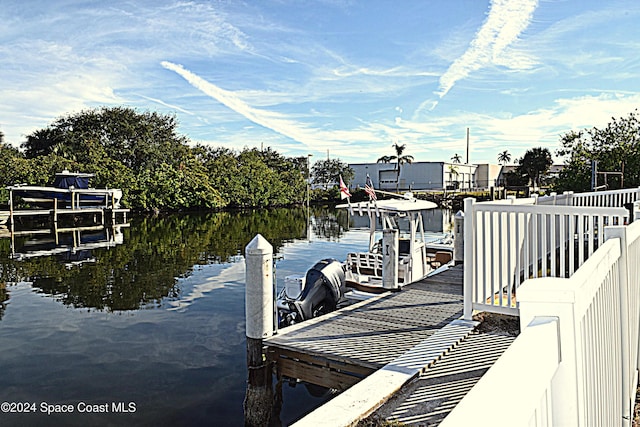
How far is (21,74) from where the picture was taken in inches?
1380

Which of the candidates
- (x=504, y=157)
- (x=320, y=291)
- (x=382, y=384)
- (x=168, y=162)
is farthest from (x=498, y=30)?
(x=504, y=157)

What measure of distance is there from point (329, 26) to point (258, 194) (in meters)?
27.9

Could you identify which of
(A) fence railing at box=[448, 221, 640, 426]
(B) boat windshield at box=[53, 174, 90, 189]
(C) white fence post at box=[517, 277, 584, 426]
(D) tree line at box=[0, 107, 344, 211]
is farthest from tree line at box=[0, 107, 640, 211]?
(C) white fence post at box=[517, 277, 584, 426]

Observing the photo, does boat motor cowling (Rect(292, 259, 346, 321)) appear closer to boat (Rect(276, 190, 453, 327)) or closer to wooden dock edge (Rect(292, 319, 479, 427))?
boat (Rect(276, 190, 453, 327))

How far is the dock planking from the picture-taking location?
17.1 ft

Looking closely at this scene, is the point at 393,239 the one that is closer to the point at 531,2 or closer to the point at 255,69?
the point at 531,2

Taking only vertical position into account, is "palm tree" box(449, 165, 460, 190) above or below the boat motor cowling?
above

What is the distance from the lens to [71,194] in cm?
3253

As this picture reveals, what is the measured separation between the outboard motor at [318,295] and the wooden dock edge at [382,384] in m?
3.37

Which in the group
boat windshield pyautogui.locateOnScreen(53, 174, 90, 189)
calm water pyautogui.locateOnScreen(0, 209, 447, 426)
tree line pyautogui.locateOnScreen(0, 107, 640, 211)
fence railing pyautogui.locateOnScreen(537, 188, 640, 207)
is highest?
tree line pyautogui.locateOnScreen(0, 107, 640, 211)

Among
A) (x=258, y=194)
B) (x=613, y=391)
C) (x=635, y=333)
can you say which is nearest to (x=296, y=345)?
(x=635, y=333)

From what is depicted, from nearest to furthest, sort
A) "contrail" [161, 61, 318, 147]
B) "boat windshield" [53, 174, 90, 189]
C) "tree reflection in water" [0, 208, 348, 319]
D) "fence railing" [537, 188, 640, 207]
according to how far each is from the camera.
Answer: "fence railing" [537, 188, 640, 207], "tree reflection in water" [0, 208, 348, 319], "boat windshield" [53, 174, 90, 189], "contrail" [161, 61, 318, 147]

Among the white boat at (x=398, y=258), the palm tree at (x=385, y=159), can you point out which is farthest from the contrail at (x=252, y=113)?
the white boat at (x=398, y=258)

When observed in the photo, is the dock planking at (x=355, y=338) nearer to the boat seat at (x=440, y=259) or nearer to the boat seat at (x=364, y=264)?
the boat seat at (x=364, y=264)
